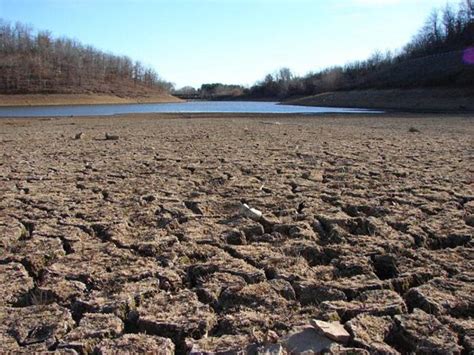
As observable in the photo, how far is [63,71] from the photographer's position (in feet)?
323

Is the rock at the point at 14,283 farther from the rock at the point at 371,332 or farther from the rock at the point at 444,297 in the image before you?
the rock at the point at 444,297

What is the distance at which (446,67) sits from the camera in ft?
162

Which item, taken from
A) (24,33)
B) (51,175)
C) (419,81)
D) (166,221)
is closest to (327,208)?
(166,221)

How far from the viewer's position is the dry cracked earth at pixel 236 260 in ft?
7.36

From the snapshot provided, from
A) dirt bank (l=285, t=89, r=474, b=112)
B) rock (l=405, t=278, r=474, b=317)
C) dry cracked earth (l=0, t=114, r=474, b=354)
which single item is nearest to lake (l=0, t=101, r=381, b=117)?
dirt bank (l=285, t=89, r=474, b=112)

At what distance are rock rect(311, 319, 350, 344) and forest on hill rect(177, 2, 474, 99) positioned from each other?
140 ft

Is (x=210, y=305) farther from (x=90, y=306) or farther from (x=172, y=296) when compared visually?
(x=90, y=306)

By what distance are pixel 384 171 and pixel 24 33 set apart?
119523 millimetres

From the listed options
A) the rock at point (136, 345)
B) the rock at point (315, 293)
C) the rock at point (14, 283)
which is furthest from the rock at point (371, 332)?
the rock at point (14, 283)

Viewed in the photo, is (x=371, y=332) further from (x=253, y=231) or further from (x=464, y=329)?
(x=253, y=231)

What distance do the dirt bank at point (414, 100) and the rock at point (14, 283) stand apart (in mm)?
30225

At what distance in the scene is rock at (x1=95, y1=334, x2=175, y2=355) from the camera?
210 cm

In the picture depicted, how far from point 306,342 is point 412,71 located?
56.0 metres

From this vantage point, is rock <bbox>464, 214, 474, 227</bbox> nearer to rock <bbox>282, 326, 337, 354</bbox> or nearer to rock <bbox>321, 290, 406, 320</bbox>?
rock <bbox>321, 290, 406, 320</bbox>
